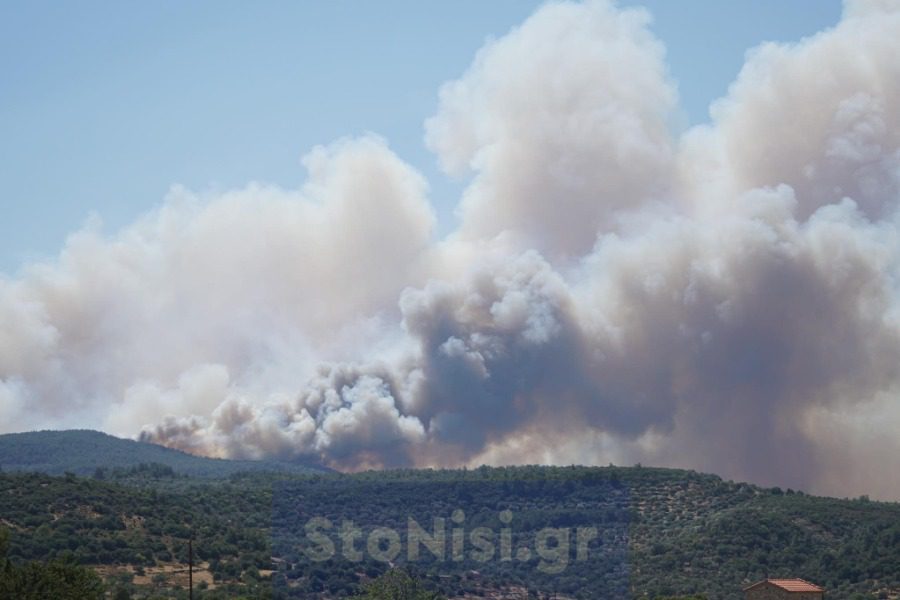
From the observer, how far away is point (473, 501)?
14988cm

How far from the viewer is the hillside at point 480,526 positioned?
10962 cm

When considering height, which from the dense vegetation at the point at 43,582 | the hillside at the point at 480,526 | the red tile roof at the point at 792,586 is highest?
the hillside at the point at 480,526

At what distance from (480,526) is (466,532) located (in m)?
1.56

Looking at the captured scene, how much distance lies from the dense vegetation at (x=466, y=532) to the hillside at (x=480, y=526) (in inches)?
8.4

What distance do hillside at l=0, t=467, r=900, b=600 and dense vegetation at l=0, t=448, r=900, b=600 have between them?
214 mm

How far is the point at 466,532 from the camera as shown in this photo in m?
140

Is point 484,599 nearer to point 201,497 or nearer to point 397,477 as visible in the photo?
point 201,497

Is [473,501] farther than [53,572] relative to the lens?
Yes

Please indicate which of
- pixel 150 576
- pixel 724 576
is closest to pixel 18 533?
pixel 150 576

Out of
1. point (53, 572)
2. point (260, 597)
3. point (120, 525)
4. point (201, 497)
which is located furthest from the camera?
point (201, 497)

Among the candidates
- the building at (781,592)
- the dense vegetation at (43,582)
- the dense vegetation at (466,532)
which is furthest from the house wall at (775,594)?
the dense vegetation at (43,582)

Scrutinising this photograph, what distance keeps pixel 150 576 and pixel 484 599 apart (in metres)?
27.8

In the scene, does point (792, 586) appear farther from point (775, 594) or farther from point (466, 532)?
point (466, 532)

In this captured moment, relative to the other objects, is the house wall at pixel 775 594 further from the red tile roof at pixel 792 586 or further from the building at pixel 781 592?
the red tile roof at pixel 792 586
